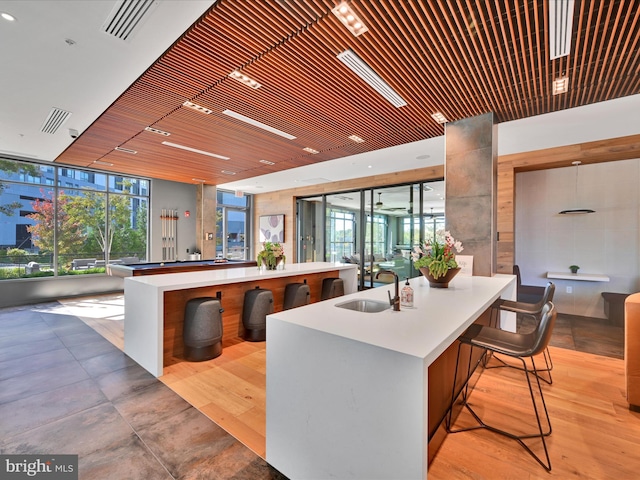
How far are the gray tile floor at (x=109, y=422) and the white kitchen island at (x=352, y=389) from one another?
410 millimetres

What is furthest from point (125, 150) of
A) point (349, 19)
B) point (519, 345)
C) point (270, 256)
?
point (519, 345)

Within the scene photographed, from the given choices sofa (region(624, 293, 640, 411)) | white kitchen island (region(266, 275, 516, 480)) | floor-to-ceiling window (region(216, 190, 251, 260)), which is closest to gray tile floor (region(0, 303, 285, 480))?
white kitchen island (region(266, 275, 516, 480))

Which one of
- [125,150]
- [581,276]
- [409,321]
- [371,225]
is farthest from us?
[371,225]

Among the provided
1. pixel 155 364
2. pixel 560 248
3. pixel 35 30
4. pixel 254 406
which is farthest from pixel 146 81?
pixel 560 248

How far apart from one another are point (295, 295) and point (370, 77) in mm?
2820

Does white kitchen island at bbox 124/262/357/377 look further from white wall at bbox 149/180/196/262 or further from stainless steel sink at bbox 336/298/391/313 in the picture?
white wall at bbox 149/180/196/262

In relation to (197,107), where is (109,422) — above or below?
below

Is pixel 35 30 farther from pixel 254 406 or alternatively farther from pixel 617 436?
pixel 617 436

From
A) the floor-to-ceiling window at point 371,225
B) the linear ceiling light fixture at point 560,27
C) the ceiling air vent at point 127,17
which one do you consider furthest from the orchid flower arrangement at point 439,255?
the floor-to-ceiling window at point 371,225

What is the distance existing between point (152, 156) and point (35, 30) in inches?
Answer: 138

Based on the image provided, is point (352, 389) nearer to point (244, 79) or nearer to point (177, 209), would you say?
point (244, 79)

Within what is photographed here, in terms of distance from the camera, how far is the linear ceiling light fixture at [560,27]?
1978 millimetres

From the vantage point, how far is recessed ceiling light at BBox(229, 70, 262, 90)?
287 cm

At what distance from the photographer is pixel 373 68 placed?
2727 mm
